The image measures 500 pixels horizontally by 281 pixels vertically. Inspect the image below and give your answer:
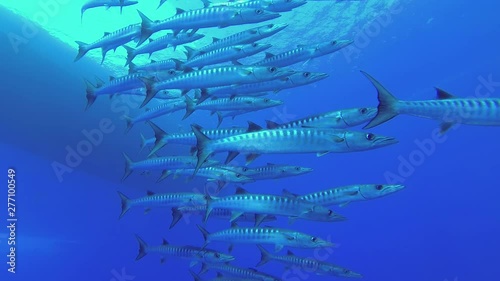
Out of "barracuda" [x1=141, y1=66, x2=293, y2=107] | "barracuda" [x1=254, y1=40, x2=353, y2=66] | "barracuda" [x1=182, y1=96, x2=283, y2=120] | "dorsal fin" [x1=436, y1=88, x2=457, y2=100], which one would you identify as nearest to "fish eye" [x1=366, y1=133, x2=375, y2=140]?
"dorsal fin" [x1=436, y1=88, x2=457, y2=100]

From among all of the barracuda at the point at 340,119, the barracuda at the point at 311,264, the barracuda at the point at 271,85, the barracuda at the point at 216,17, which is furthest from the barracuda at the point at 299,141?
the barracuda at the point at 311,264

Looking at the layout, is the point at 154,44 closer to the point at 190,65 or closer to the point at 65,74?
the point at 190,65

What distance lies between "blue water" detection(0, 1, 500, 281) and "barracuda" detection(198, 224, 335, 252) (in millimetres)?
5534

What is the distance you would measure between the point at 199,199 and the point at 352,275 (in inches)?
133

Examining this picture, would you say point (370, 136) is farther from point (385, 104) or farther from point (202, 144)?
point (202, 144)

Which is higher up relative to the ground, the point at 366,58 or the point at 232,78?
the point at 366,58

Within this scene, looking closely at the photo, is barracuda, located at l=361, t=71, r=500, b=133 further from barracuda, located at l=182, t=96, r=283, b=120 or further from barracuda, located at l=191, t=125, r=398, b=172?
barracuda, located at l=182, t=96, r=283, b=120

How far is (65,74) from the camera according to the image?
13.9m

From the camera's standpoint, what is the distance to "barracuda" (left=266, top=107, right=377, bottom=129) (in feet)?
19.3

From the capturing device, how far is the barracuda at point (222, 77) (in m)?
6.13

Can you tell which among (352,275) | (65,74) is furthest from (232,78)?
(65,74)

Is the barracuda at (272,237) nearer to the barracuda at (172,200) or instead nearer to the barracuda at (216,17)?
the barracuda at (172,200)

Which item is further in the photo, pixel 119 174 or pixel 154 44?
pixel 119 174

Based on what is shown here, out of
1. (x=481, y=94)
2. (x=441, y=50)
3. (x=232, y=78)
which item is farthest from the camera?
Answer: (x=481, y=94)
